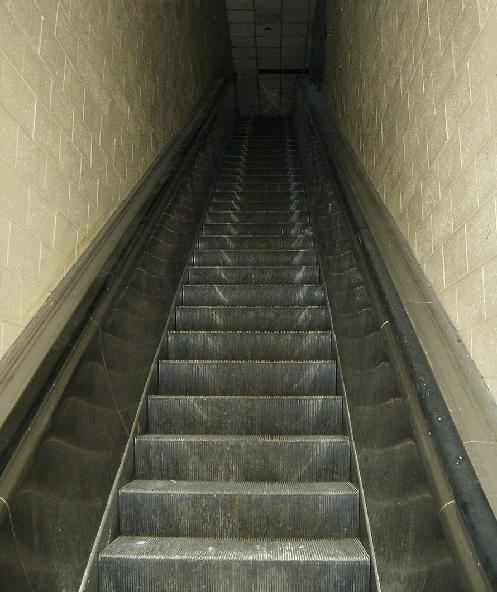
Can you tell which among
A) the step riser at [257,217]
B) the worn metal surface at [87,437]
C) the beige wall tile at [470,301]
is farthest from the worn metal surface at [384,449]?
the step riser at [257,217]

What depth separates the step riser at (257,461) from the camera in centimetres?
219

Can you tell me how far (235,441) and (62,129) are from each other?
1.49 m

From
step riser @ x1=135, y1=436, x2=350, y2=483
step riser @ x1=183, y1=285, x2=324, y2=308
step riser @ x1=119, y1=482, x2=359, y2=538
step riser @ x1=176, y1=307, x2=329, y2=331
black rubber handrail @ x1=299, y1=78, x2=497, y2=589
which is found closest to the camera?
black rubber handrail @ x1=299, y1=78, x2=497, y2=589

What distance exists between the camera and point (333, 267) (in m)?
3.23

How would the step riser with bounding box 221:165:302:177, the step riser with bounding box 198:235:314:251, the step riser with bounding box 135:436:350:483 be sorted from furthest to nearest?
1. the step riser with bounding box 221:165:302:177
2. the step riser with bounding box 198:235:314:251
3. the step riser with bounding box 135:436:350:483

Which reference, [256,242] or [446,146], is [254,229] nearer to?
[256,242]

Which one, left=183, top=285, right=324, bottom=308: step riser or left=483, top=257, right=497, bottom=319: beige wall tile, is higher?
left=183, top=285, right=324, bottom=308: step riser

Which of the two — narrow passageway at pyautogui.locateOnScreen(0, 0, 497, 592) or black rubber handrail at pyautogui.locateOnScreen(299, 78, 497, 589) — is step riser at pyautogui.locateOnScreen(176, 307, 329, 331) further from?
black rubber handrail at pyautogui.locateOnScreen(299, 78, 497, 589)

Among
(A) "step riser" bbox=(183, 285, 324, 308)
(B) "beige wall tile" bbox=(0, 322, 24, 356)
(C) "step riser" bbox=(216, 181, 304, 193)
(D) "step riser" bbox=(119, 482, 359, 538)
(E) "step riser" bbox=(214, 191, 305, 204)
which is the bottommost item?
(D) "step riser" bbox=(119, 482, 359, 538)

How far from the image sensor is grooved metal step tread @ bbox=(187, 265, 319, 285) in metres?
3.77

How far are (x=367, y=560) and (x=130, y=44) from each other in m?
3.32

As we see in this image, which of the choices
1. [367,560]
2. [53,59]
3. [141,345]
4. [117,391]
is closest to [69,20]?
[53,59]

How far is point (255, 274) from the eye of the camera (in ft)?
12.4

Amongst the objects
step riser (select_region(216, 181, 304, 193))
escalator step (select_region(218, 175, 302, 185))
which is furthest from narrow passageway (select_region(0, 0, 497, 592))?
escalator step (select_region(218, 175, 302, 185))
